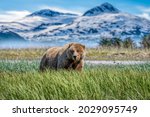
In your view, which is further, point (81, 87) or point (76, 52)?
point (76, 52)

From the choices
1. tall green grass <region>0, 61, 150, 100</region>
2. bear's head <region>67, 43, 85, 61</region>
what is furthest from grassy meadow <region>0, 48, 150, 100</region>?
bear's head <region>67, 43, 85, 61</region>

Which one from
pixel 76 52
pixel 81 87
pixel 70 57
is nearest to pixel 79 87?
pixel 81 87

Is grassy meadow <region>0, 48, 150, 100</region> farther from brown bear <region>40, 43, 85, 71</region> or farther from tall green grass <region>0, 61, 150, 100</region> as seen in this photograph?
brown bear <region>40, 43, 85, 71</region>

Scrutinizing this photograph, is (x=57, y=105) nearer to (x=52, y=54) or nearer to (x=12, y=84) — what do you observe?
(x=12, y=84)

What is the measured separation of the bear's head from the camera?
1181 centimetres

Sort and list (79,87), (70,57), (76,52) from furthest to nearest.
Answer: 1. (70,57)
2. (76,52)
3. (79,87)

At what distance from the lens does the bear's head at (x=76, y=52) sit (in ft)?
38.8

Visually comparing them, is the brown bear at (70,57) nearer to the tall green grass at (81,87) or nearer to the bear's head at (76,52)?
the bear's head at (76,52)

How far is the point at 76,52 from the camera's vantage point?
11.8 metres

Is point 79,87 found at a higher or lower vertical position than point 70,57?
higher

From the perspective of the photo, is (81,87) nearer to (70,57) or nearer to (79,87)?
(79,87)

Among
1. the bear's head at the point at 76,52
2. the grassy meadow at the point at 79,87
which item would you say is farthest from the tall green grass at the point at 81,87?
the bear's head at the point at 76,52

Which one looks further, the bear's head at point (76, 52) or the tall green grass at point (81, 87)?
the bear's head at point (76, 52)

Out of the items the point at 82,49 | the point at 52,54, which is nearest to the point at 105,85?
the point at 82,49
